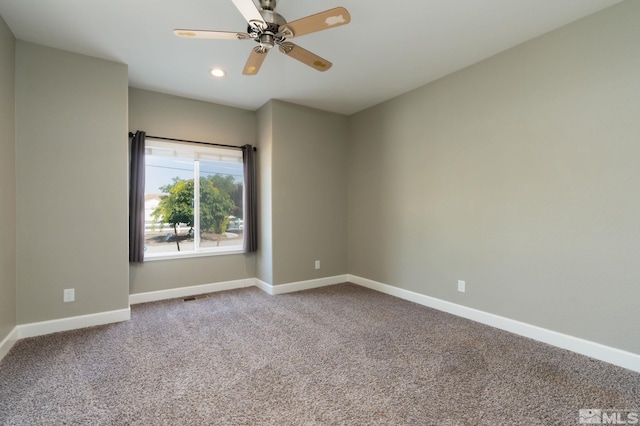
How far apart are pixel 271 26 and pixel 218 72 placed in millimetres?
1477

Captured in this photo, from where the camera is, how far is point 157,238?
12.6ft

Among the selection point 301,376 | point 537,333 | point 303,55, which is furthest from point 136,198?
point 537,333

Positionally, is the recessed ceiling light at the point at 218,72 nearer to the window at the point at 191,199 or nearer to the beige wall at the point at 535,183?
the window at the point at 191,199

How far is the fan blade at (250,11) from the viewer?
1658 millimetres

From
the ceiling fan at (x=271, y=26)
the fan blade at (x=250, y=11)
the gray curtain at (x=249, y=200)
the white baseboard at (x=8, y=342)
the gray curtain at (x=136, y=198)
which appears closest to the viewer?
the fan blade at (x=250, y=11)

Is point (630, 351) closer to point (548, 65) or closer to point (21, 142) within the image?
point (548, 65)

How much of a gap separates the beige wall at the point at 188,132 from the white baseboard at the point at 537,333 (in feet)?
7.94

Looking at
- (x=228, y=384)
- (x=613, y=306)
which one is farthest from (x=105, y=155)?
(x=613, y=306)

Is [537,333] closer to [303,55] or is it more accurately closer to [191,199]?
[303,55]

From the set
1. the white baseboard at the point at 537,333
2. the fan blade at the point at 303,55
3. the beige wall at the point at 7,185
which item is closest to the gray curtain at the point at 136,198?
the beige wall at the point at 7,185

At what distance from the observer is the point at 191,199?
4086mm

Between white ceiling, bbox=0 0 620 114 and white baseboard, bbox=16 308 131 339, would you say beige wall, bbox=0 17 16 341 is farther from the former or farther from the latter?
white ceiling, bbox=0 0 620 114

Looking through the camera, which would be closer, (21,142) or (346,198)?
(21,142)

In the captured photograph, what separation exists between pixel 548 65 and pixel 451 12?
1018 millimetres
